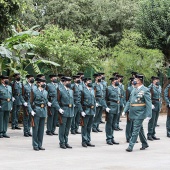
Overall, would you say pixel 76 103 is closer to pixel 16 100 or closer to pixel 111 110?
pixel 16 100

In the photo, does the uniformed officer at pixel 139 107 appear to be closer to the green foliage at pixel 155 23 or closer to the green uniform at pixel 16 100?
the green uniform at pixel 16 100

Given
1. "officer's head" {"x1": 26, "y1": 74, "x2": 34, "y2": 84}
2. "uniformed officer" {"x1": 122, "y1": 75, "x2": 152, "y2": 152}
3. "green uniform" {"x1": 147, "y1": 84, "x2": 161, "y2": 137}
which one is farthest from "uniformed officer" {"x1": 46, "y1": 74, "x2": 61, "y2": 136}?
"uniformed officer" {"x1": 122, "y1": 75, "x2": 152, "y2": 152}

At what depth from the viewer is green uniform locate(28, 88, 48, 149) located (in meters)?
15.5

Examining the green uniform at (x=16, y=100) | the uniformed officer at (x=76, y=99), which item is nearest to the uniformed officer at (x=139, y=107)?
the uniformed officer at (x=76, y=99)

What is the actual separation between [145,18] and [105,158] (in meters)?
19.2

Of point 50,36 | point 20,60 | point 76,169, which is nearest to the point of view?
point 76,169

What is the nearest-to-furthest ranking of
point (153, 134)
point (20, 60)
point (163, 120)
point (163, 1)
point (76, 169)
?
point (76, 169) < point (153, 134) < point (20, 60) < point (163, 120) < point (163, 1)

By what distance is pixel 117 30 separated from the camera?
40906mm

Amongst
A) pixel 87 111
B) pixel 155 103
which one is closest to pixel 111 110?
pixel 87 111

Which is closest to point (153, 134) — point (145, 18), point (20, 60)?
point (20, 60)

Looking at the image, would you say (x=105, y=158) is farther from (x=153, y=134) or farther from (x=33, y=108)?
(x=153, y=134)

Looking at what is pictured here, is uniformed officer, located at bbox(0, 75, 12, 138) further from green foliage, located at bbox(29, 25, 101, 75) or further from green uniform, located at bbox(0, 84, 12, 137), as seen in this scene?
green foliage, located at bbox(29, 25, 101, 75)

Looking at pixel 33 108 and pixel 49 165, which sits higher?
pixel 33 108

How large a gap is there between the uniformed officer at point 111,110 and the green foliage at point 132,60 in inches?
388
